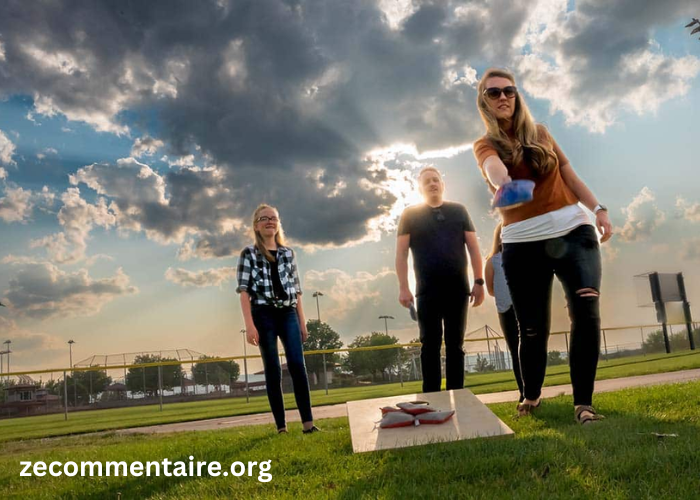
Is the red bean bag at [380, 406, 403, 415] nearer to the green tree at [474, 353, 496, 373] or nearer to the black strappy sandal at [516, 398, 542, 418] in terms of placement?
the black strappy sandal at [516, 398, 542, 418]

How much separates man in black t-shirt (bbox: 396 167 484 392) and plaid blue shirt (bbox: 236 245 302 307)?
1.06 metres

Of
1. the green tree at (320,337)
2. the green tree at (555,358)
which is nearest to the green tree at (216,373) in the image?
the green tree at (555,358)

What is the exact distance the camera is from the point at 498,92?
3957 mm

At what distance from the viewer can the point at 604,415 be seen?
4078 mm

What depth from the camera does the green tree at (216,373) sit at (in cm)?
2431

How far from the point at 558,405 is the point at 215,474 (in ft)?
9.44

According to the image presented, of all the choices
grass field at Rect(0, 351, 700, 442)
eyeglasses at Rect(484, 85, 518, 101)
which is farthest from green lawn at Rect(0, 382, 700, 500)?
grass field at Rect(0, 351, 700, 442)

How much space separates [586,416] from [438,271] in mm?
1740

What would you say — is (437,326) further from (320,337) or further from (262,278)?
(320,337)

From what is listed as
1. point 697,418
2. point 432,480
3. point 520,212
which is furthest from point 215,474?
point 697,418

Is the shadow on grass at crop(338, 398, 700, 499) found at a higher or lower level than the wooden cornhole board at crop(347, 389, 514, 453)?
lower

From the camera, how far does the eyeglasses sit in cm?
395

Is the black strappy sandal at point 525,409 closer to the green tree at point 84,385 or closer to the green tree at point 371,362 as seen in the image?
the green tree at point 371,362

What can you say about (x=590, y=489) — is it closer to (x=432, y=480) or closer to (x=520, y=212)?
(x=432, y=480)
